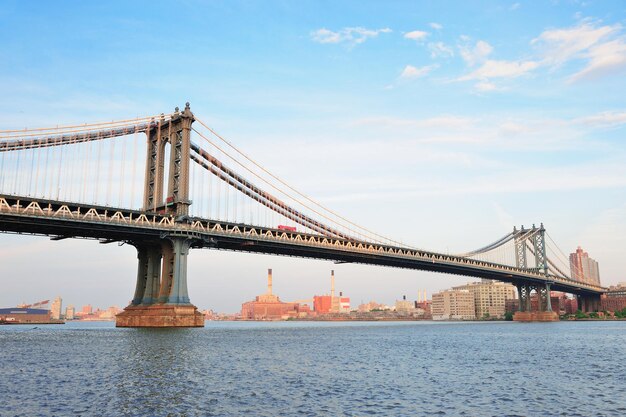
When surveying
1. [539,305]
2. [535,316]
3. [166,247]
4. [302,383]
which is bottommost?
[302,383]

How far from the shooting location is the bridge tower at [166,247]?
79.0m

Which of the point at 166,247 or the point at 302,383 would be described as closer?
the point at 302,383

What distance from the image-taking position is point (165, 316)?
7794cm

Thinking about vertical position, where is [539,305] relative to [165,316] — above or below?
above

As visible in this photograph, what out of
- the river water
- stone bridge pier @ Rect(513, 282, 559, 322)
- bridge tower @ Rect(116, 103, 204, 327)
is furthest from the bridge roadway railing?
stone bridge pier @ Rect(513, 282, 559, 322)

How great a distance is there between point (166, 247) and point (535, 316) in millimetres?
131303

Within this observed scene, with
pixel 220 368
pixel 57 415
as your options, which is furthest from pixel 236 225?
pixel 57 415

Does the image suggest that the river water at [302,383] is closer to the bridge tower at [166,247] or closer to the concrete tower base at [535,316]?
the bridge tower at [166,247]

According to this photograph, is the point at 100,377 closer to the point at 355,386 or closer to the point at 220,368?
the point at 220,368

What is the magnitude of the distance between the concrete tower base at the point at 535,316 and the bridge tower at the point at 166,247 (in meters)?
125

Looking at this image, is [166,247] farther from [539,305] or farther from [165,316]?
[539,305]

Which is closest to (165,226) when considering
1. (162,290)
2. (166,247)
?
(166,247)

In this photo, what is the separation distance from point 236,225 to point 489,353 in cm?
5006

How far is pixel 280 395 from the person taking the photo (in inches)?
1050
